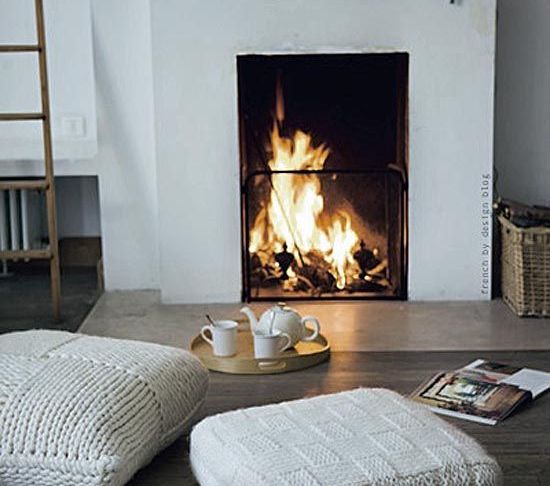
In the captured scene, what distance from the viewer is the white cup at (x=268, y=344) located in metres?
3.37

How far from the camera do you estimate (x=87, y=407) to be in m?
2.46

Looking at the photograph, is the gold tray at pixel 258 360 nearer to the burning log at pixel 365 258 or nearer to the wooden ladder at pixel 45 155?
the wooden ladder at pixel 45 155

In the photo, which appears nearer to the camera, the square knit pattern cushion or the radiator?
the square knit pattern cushion

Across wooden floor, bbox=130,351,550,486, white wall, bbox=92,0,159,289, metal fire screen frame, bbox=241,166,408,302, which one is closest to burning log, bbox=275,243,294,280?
metal fire screen frame, bbox=241,166,408,302

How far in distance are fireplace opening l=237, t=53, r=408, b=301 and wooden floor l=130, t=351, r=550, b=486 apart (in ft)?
2.93

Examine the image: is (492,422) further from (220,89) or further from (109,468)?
(220,89)

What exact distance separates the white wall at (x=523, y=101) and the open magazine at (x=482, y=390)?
1.43 meters

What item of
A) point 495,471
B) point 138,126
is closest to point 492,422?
point 495,471

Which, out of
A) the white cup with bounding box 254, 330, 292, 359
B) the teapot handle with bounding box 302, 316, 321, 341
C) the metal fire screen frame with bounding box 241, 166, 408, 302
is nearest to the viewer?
the white cup with bounding box 254, 330, 292, 359

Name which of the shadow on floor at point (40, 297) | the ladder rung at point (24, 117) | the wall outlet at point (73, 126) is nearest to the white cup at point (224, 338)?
the shadow on floor at point (40, 297)

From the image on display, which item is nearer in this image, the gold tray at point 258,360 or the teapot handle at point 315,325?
the gold tray at point 258,360

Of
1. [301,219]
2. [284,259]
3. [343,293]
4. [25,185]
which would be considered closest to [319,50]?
[301,219]

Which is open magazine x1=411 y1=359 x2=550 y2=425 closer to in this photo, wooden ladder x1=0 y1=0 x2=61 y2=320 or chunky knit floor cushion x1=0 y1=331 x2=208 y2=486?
chunky knit floor cushion x1=0 y1=331 x2=208 y2=486

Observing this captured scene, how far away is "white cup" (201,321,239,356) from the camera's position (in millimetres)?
3410
